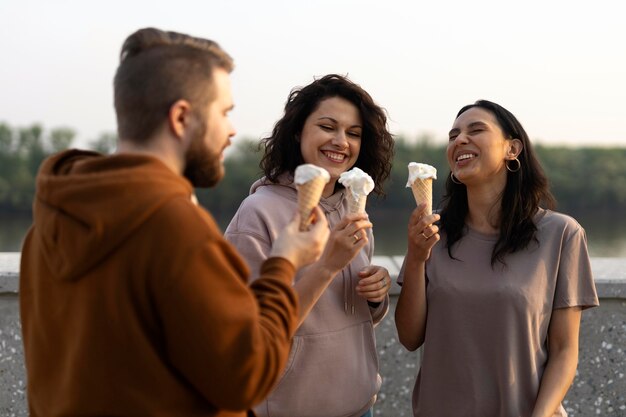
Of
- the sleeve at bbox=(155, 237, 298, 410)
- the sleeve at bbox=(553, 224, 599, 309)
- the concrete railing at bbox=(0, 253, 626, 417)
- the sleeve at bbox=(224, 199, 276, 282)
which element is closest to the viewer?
the sleeve at bbox=(155, 237, 298, 410)

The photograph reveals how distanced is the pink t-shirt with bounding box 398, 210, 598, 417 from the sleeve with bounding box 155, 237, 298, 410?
145 centimetres

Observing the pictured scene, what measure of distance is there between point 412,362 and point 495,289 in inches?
48.1

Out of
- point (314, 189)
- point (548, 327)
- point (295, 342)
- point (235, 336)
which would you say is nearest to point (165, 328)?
point (235, 336)

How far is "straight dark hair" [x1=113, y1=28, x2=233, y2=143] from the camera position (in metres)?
1.78

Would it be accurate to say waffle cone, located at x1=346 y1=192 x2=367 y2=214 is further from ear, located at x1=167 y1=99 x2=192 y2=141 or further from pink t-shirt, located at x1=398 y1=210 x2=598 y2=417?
ear, located at x1=167 y1=99 x2=192 y2=141

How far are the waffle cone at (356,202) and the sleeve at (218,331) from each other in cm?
Answer: 118

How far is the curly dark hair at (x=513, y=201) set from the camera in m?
3.10

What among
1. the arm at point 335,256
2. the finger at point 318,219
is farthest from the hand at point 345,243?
the finger at point 318,219

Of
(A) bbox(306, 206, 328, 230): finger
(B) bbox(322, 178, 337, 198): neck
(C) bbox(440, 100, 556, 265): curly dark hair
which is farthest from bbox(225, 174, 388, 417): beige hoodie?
(A) bbox(306, 206, 328, 230): finger

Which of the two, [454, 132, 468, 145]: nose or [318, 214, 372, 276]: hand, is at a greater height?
[454, 132, 468, 145]: nose

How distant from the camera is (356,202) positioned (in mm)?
2877

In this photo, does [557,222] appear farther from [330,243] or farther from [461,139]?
[330,243]

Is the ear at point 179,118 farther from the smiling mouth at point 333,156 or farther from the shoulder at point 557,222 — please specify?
the shoulder at point 557,222

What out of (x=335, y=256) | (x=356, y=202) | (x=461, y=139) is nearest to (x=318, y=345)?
(x=335, y=256)
